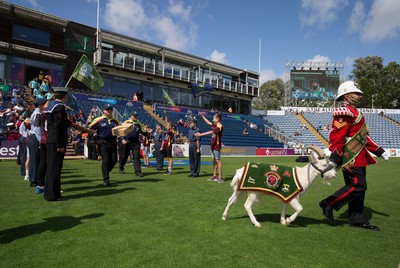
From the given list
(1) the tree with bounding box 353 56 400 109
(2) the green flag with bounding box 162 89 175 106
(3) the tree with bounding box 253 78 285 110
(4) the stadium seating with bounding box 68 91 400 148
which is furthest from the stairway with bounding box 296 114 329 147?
(3) the tree with bounding box 253 78 285 110

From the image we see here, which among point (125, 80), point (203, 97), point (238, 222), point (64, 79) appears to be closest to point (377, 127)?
point (203, 97)

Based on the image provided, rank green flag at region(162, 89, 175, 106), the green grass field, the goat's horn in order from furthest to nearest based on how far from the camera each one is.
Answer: green flag at region(162, 89, 175, 106) → the goat's horn → the green grass field

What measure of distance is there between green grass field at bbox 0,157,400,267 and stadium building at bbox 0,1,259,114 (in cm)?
2350

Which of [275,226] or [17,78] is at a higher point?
[17,78]

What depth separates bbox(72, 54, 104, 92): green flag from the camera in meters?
17.2

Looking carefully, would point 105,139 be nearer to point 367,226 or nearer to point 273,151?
point 367,226

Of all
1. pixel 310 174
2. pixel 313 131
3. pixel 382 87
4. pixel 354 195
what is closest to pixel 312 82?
pixel 313 131

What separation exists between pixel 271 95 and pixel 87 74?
70026 mm

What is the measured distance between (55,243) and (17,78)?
27038mm

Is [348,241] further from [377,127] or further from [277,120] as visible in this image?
[377,127]

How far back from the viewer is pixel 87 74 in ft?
59.0

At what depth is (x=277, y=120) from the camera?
1828 inches

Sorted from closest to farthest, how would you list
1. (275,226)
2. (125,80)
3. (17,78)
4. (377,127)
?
(275,226) → (17,78) → (125,80) → (377,127)

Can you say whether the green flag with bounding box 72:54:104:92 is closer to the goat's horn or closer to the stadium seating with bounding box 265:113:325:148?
the goat's horn
